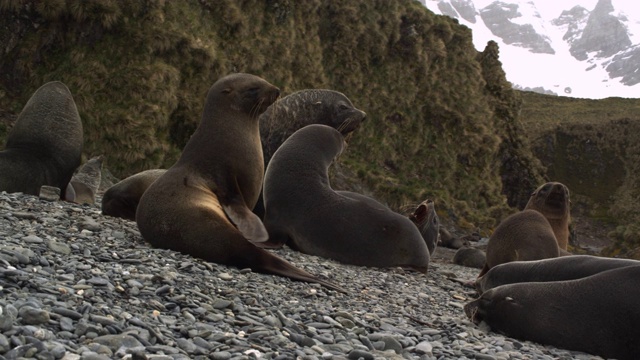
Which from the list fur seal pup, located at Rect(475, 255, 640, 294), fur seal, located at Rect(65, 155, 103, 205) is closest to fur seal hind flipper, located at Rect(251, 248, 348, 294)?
fur seal pup, located at Rect(475, 255, 640, 294)

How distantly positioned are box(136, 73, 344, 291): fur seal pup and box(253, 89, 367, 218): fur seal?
2.19m

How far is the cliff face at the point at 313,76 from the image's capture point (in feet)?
46.7

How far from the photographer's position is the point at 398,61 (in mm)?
25141

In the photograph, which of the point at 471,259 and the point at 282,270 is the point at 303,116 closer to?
the point at 471,259

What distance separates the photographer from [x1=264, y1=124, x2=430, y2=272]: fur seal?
271 inches

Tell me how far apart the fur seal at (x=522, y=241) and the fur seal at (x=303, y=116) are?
2.79m

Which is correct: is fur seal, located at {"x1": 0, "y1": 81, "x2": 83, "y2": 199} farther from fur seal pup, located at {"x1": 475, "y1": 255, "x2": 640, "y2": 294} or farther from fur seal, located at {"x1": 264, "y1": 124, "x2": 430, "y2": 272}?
fur seal pup, located at {"x1": 475, "y1": 255, "x2": 640, "y2": 294}

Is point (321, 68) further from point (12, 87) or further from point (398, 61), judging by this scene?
point (12, 87)

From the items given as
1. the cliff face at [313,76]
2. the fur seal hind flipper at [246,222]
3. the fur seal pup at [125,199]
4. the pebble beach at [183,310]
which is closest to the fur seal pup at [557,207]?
the pebble beach at [183,310]

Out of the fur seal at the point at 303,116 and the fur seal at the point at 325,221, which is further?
the fur seal at the point at 303,116

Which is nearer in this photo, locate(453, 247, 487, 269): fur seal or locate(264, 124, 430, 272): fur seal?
locate(264, 124, 430, 272): fur seal

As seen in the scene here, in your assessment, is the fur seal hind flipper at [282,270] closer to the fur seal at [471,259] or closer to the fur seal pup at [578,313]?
the fur seal pup at [578,313]

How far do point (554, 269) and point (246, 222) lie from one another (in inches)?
109

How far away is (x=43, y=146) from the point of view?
7762 mm
